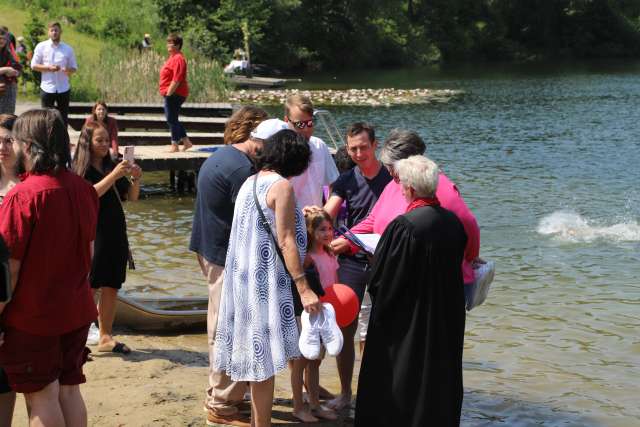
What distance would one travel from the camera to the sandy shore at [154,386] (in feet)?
19.4

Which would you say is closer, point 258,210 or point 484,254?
point 258,210

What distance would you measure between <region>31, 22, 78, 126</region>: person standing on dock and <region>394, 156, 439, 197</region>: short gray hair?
34.4ft

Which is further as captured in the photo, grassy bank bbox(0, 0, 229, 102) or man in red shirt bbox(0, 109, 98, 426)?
grassy bank bbox(0, 0, 229, 102)

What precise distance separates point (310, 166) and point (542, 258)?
697 cm

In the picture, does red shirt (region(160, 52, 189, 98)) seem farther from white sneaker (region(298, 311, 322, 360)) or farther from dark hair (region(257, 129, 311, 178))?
white sneaker (region(298, 311, 322, 360))

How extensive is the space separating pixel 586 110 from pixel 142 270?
26224mm

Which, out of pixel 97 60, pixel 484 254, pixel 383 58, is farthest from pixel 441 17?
pixel 484 254

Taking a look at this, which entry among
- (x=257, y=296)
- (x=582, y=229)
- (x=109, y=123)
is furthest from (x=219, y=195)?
(x=582, y=229)

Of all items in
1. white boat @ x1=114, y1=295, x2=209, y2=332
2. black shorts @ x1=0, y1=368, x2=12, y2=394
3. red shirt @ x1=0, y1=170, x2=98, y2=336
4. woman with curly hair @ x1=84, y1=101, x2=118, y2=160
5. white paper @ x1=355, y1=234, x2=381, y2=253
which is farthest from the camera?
white boat @ x1=114, y1=295, x2=209, y2=332

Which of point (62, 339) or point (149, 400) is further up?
point (62, 339)

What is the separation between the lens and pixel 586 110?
3416 cm

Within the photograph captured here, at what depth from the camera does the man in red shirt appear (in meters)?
4.52

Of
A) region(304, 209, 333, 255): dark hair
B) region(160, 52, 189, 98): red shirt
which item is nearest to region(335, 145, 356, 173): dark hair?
region(304, 209, 333, 255): dark hair

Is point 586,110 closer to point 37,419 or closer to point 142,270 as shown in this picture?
point 142,270
